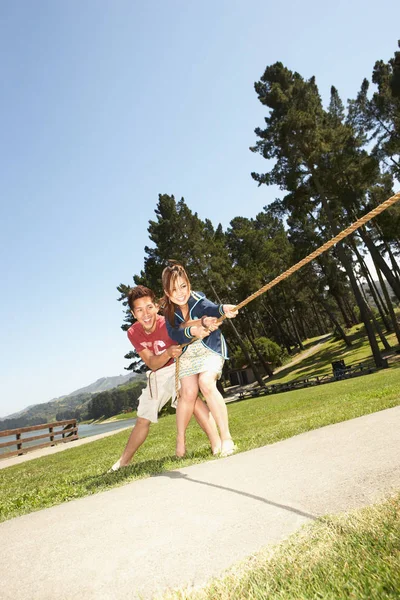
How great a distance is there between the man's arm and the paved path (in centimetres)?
125

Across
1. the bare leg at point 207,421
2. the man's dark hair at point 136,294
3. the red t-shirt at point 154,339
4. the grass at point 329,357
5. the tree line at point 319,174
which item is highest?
the tree line at point 319,174

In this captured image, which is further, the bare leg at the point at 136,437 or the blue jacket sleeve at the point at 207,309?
the bare leg at the point at 136,437

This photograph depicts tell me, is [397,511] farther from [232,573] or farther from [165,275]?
[165,275]

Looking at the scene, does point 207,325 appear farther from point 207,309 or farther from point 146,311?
point 146,311

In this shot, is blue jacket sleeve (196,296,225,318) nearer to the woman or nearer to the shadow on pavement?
the woman

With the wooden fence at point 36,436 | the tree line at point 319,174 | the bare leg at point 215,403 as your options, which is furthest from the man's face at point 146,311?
the tree line at point 319,174

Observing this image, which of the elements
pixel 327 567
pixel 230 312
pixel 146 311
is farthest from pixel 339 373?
pixel 327 567

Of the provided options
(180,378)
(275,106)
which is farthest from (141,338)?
(275,106)

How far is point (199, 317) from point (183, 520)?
7.58 ft

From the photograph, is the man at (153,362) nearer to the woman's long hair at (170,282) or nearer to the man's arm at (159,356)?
the man's arm at (159,356)

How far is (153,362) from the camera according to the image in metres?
4.88

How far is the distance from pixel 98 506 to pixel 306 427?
309cm

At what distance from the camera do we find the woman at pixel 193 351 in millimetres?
4613

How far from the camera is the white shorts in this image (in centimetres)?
495
